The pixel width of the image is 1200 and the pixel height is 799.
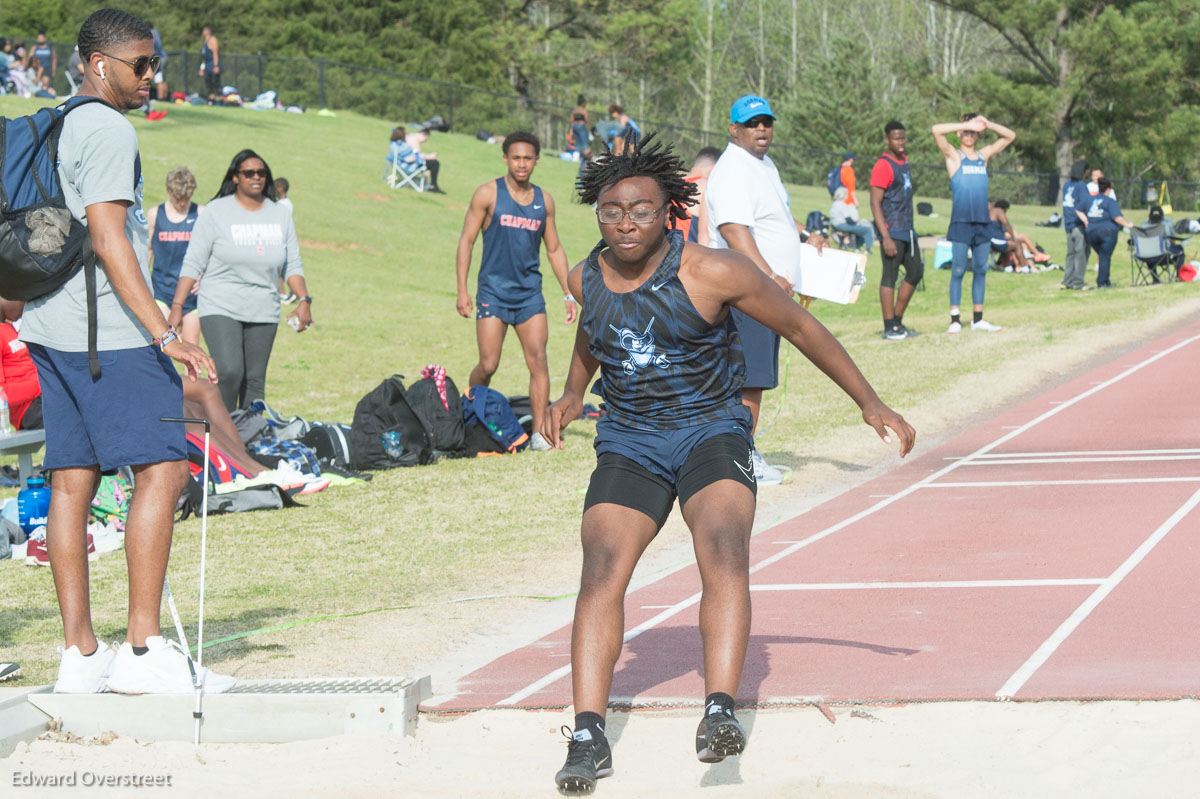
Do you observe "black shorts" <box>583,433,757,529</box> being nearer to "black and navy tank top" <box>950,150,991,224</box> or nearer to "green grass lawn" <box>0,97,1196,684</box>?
"green grass lawn" <box>0,97,1196,684</box>

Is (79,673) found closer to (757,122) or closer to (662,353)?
(662,353)

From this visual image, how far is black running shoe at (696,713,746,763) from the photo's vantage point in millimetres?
Result: 3987

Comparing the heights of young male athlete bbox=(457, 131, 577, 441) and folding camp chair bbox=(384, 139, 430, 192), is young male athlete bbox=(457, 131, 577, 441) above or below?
below

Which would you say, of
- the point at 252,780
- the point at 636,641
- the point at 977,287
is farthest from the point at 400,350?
the point at 252,780

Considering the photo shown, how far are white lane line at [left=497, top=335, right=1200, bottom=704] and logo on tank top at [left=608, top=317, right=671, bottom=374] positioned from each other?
1.39m

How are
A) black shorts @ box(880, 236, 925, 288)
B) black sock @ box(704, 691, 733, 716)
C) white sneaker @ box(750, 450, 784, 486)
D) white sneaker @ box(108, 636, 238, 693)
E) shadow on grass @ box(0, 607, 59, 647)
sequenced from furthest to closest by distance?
black shorts @ box(880, 236, 925, 288), white sneaker @ box(750, 450, 784, 486), shadow on grass @ box(0, 607, 59, 647), white sneaker @ box(108, 636, 238, 693), black sock @ box(704, 691, 733, 716)

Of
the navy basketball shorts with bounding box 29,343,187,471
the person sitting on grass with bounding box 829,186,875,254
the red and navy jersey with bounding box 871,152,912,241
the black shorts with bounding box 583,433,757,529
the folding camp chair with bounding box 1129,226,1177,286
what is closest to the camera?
the black shorts with bounding box 583,433,757,529

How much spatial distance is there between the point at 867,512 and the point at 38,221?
5.34 m

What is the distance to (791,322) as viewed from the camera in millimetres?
4613

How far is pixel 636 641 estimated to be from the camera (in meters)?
5.92

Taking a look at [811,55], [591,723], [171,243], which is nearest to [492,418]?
[171,243]

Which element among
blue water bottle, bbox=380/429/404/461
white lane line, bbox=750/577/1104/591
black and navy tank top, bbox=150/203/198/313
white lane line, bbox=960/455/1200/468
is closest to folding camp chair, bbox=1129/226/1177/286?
white lane line, bbox=960/455/1200/468

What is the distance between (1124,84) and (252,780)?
154 feet

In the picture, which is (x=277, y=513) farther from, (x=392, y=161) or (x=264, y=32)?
(x=264, y=32)
